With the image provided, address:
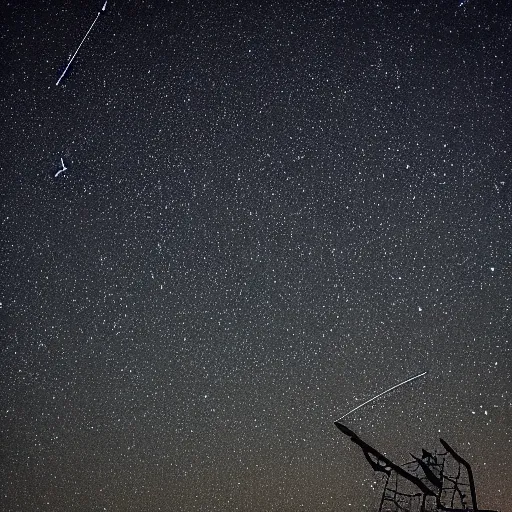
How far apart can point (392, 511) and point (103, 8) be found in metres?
1.93

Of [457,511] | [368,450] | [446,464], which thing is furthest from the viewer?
[446,464]

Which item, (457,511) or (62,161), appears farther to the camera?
(62,161)

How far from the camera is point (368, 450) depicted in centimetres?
212

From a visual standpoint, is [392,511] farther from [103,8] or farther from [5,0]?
[5,0]

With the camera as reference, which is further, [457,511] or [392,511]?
[392,511]

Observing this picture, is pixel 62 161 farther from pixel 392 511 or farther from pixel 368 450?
pixel 392 511


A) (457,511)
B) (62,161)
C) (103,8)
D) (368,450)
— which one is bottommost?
(457,511)

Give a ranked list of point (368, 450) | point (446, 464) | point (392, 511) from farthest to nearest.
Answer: point (446, 464)
point (392, 511)
point (368, 450)

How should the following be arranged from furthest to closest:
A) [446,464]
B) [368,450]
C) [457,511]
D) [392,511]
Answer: [446,464], [392,511], [368,450], [457,511]

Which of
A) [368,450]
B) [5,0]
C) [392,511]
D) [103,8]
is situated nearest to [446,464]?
[392,511]

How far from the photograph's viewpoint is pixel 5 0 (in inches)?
86.1

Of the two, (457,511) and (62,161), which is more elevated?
(62,161)

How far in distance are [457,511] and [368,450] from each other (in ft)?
1.08

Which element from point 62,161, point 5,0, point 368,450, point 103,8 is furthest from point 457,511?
point 5,0
